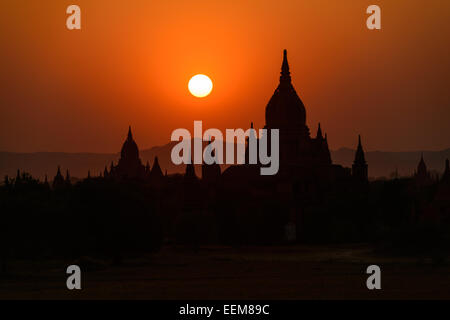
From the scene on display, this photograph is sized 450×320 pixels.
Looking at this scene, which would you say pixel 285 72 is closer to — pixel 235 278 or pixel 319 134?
pixel 319 134

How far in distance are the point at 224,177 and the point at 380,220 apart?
22.6 meters

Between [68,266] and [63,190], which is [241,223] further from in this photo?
[68,266]

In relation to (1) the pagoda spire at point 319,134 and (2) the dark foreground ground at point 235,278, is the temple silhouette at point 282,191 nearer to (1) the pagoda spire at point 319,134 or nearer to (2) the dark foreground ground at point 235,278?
(1) the pagoda spire at point 319,134

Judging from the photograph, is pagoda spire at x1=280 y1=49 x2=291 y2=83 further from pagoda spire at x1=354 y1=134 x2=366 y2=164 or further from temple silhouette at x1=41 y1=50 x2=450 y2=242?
pagoda spire at x1=354 y1=134 x2=366 y2=164

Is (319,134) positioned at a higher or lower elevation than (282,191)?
higher

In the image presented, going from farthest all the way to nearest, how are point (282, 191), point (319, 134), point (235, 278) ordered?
1. point (319, 134)
2. point (282, 191)
3. point (235, 278)

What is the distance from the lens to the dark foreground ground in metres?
52.5

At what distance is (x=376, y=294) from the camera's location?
5200cm

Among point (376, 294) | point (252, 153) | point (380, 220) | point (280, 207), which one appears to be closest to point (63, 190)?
point (280, 207)

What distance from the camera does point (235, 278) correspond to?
61156 millimetres

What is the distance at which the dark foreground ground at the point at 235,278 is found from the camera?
52.5 meters

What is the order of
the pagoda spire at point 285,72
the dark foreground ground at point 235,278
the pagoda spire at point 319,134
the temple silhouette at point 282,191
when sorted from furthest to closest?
the pagoda spire at point 319,134, the pagoda spire at point 285,72, the temple silhouette at point 282,191, the dark foreground ground at point 235,278

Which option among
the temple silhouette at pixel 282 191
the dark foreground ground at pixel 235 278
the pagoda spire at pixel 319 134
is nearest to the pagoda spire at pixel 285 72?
the temple silhouette at pixel 282 191

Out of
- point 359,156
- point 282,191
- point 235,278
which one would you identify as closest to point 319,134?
point 359,156
